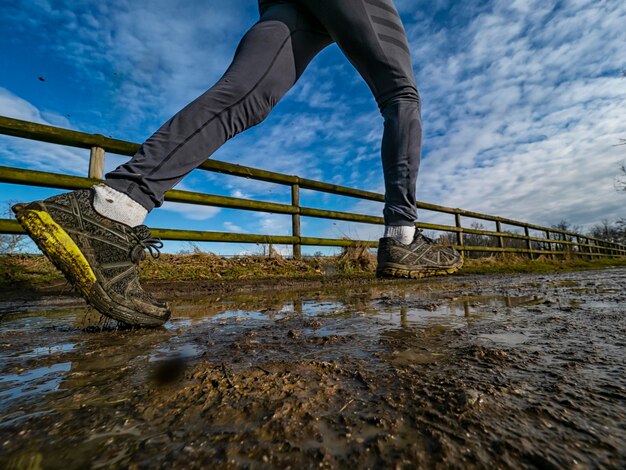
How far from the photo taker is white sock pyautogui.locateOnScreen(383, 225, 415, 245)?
6.95 feet

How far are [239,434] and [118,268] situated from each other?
104 cm

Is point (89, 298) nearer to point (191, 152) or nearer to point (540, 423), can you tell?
point (191, 152)

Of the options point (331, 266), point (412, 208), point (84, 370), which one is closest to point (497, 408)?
point (84, 370)

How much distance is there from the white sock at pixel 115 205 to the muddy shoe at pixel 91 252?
19mm

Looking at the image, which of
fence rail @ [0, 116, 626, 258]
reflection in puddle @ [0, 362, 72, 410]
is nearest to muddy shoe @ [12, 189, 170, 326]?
reflection in puddle @ [0, 362, 72, 410]

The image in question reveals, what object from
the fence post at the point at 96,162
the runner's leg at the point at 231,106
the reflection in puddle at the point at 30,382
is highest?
the fence post at the point at 96,162

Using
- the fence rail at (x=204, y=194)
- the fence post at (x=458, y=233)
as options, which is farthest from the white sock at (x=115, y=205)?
the fence post at (x=458, y=233)

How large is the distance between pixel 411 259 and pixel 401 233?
0.18m

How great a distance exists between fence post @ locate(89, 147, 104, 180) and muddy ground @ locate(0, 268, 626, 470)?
10.4 ft

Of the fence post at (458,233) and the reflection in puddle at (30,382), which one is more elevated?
the fence post at (458,233)

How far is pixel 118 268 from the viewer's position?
122 centimetres

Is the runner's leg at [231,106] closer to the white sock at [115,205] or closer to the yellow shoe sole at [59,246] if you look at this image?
the white sock at [115,205]

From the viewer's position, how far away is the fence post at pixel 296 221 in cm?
520

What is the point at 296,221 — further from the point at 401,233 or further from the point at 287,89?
the point at 287,89
